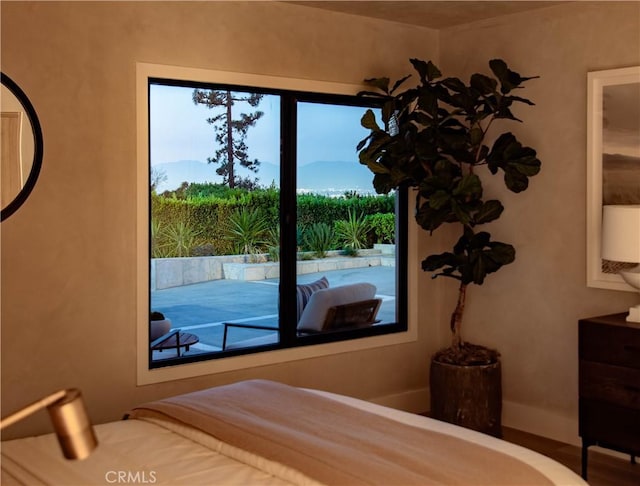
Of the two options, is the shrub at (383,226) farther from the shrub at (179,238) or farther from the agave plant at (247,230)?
the shrub at (179,238)

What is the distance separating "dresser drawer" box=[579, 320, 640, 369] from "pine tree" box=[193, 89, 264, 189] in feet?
6.48

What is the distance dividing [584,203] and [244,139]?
197 centimetres

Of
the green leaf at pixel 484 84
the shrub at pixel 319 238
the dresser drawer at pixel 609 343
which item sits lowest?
the dresser drawer at pixel 609 343

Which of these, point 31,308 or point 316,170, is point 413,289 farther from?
point 31,308

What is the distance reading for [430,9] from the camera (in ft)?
15.4

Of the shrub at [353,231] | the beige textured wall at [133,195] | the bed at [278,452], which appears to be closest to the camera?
the bed at [278,452]

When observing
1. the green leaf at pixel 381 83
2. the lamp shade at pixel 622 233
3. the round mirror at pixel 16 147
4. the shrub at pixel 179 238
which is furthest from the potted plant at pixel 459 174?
the round mirror at pixel 16 147

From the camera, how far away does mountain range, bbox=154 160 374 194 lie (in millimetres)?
4188

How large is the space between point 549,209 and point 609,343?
1091mm

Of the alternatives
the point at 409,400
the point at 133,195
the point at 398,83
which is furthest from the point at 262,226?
the point at 409,400

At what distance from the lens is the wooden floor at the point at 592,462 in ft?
13.2

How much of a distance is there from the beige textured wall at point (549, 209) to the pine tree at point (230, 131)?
1555mm

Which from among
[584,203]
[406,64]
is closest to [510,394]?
[584,203]

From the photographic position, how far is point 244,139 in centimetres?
444
